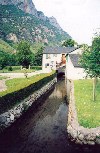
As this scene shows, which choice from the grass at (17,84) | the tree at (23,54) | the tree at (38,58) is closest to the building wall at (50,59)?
the tree at (38,58)

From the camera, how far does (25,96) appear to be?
109 ft

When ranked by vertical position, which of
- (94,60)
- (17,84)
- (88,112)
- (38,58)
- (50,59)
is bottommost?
(88,112)

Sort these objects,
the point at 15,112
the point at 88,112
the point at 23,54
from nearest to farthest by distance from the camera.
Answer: the point at 88,112 → the point at 15,112 → the point at 23,54

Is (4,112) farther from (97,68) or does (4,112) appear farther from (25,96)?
(97,68)

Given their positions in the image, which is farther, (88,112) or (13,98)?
(13,98)

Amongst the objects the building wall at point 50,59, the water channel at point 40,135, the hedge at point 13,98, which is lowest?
the water channel at point 40,135

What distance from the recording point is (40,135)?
23641 millimetres

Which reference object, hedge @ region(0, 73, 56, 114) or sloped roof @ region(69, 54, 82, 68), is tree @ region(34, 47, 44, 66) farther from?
hedge @ region(0, 73, 56, 114)

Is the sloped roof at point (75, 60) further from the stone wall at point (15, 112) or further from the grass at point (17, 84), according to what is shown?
the stone wall at point (15, 112)

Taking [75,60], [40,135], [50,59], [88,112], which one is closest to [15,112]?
[40,135]

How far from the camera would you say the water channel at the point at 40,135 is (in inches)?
784

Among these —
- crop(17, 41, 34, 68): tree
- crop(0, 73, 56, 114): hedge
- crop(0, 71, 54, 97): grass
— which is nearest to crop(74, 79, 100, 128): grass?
crop(0, 73, 56, 114): hedge

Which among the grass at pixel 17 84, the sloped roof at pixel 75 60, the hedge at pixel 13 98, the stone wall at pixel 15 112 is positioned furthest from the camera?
the sloped roof at pixel 75 60

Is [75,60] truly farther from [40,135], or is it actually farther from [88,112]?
[40,135]
